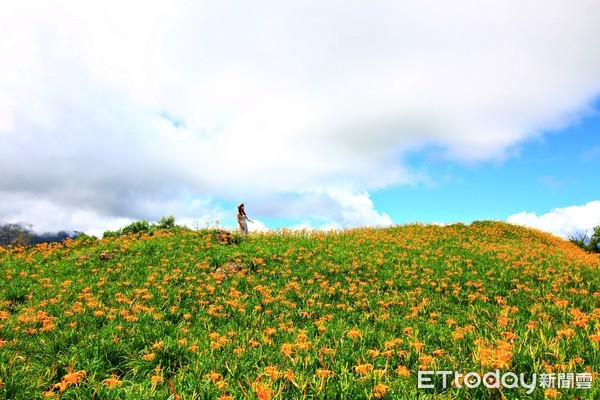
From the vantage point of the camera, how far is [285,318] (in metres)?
8.17

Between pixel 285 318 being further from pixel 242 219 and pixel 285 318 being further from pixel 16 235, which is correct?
pixel 16 235

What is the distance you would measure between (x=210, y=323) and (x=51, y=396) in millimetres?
3801

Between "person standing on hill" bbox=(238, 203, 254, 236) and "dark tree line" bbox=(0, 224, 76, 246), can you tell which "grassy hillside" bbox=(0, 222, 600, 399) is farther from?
"dark tree line" bbox=(0, 224, 76, 246)

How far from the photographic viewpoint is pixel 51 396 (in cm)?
413

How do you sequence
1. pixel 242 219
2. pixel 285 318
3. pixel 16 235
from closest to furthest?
1. pixel 285 318
2. pixel 242 219
3. pixel 16 235

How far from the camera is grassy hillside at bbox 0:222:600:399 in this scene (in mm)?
4438

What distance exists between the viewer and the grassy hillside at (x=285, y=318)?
4.44 meters

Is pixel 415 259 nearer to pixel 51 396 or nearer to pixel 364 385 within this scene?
pixel 364 385

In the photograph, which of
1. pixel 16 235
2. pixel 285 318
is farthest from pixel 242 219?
pixel 16 235

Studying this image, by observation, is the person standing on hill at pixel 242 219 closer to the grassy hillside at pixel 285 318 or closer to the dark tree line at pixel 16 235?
the grassy hillside at pixel 285 318

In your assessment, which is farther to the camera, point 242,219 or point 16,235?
point 16,235

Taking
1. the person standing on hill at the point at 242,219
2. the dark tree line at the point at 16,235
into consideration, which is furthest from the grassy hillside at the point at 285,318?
the dark tree line at the point at 16,235

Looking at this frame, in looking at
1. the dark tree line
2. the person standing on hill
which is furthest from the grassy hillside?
the dark tree line

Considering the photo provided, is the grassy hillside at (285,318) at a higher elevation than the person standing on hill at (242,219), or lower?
lower
